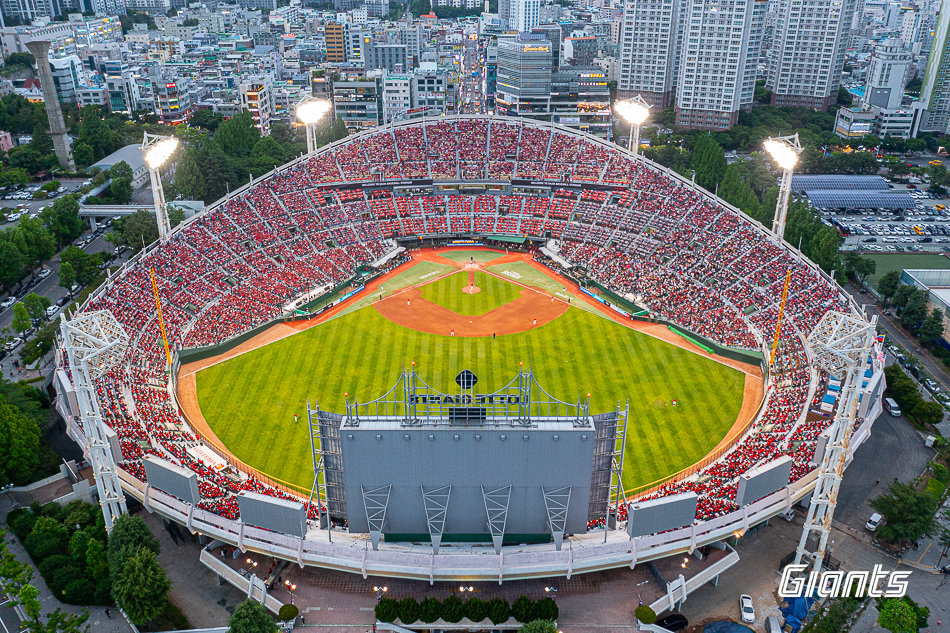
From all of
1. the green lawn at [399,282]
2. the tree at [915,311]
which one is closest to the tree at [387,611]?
the green lawn at [399,282]

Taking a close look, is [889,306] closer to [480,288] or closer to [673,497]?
[480,288]

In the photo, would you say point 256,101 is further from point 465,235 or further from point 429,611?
point 429,611

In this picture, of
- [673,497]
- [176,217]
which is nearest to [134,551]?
[673,497]

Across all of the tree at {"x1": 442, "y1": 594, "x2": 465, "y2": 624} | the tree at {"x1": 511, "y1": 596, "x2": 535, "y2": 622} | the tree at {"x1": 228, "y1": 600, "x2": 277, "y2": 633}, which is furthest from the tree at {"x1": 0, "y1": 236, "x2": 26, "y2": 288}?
the tree at {"x1": 511, "y1": 596, "x2": 535, "y2": 622}

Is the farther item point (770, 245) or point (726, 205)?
point (726, 205)

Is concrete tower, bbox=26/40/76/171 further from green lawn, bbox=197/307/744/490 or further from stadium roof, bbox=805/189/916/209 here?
stadium roof, bbox=805/189/916/209
